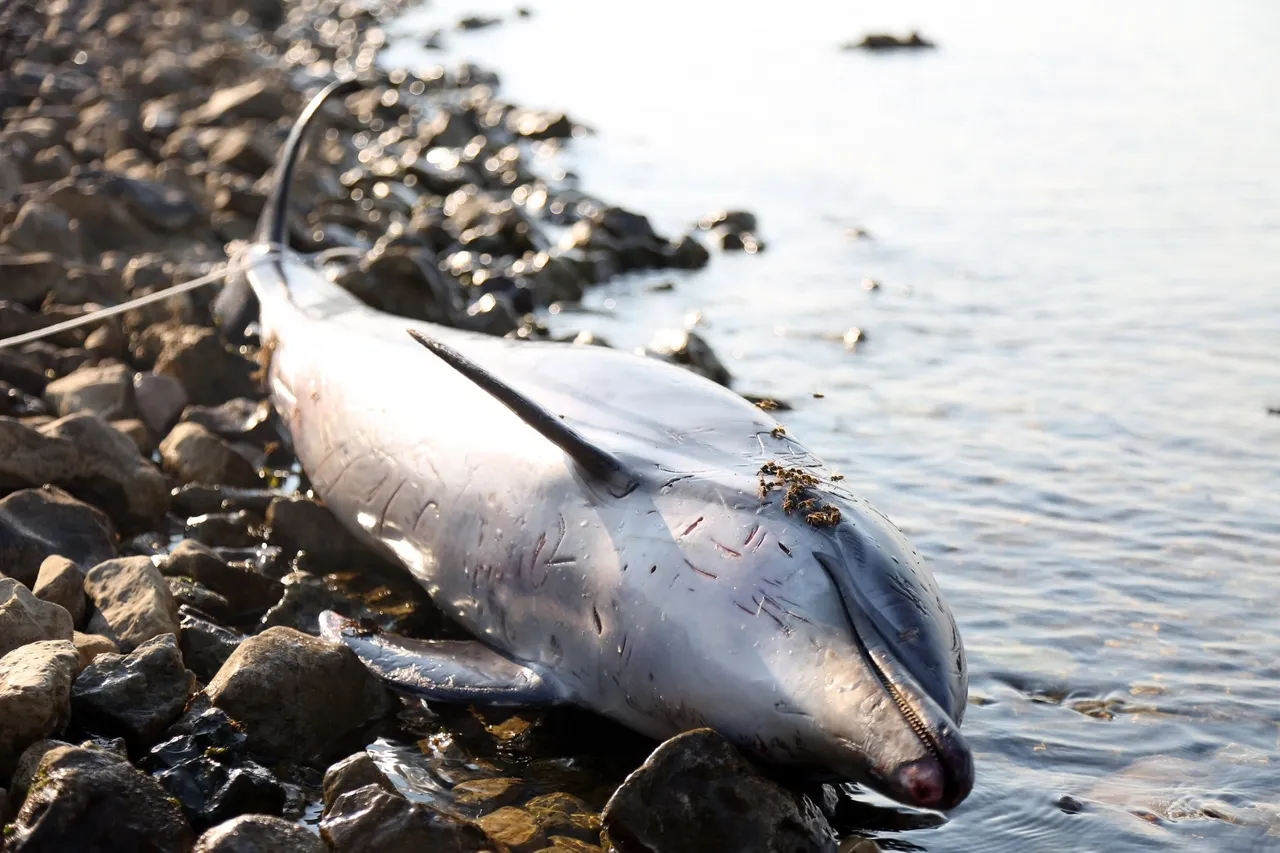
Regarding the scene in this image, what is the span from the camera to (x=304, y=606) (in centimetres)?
548

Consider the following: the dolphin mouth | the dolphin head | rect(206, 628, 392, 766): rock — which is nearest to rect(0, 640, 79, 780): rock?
rect(206, 628, 392, 766): rock

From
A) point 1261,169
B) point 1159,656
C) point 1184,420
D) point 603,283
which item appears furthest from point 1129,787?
A: point 1261,169

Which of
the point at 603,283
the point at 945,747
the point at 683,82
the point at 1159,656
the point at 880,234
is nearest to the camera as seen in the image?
the point at 945,747

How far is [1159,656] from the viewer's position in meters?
5.55

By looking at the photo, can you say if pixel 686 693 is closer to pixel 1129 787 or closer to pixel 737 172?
pixel 1129 787

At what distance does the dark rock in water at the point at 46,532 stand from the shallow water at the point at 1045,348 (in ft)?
10.8

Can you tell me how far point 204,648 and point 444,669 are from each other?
0.89 meters

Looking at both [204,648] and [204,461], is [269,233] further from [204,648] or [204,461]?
[204,648]

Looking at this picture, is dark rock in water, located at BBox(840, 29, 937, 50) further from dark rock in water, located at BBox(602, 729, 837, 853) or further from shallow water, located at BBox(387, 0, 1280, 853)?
dark rock in water, located at BBox(602, 729, 837, 853)

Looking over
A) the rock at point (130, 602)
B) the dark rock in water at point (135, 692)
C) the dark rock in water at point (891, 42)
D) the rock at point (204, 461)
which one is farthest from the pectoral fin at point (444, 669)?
the dark rock in water at point (891, 42)

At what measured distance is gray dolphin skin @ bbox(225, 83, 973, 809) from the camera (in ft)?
12.9

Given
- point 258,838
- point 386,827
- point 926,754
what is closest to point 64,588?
point 258,838

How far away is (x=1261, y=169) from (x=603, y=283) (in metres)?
7.99

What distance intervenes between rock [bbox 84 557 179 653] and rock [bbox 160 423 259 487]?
1672 millimetres
